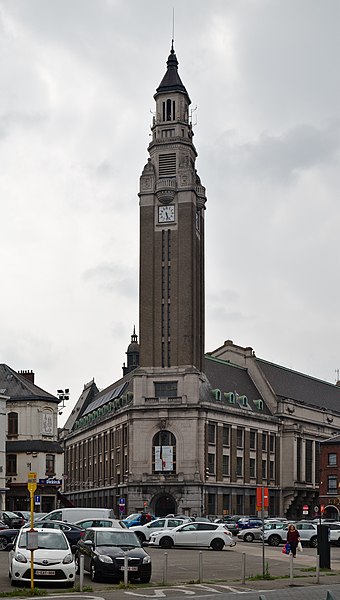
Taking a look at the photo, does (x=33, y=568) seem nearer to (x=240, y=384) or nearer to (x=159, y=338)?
(x=159, y=338)

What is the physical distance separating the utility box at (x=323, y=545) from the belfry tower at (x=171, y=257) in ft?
235

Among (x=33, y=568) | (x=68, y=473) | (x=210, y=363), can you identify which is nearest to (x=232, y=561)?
(x=33, y=568)

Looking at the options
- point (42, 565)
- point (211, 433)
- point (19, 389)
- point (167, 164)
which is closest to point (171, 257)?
point (167, 164)

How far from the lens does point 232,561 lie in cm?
4466

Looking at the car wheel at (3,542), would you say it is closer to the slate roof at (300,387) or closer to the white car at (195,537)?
the white car at (195,537)

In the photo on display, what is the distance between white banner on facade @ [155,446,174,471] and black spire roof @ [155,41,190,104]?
41.2 metres

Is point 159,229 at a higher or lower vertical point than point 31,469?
higher

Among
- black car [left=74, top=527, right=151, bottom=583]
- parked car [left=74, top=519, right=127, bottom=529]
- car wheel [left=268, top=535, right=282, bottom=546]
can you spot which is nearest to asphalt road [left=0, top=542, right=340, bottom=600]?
black car [left=74, top=527, right=151, bottom=583]

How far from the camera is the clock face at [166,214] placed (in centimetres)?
11306

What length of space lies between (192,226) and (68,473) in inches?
2263

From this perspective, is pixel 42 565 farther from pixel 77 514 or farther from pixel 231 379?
pixel 231 379

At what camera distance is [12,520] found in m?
60.2

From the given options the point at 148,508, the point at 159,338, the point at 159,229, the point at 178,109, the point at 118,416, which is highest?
the point at 178,109

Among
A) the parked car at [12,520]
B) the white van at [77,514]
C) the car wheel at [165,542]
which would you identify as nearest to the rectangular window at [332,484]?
the parked car at [12,520]
